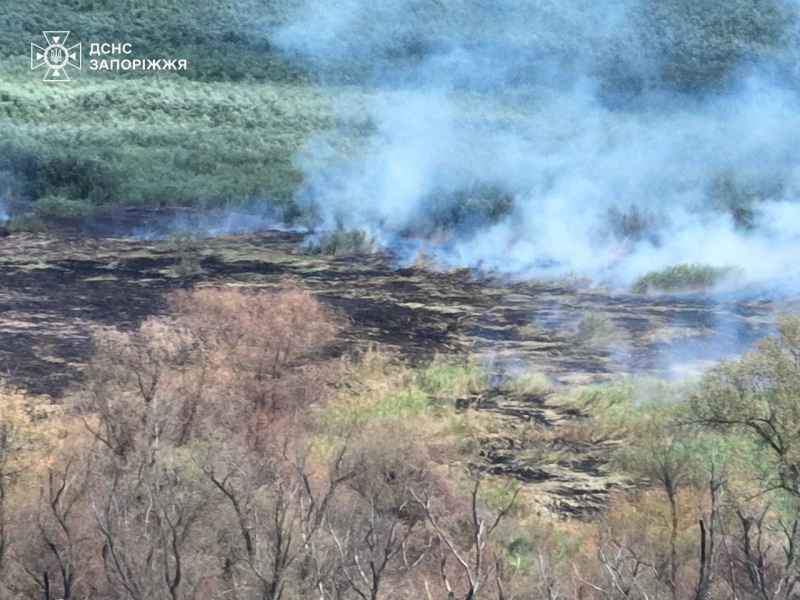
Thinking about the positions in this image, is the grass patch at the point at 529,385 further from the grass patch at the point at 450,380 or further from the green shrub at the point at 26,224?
the green shrub at the point at 26,224

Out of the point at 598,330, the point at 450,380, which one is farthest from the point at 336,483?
the point at 598,330

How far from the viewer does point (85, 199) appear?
54125 mm

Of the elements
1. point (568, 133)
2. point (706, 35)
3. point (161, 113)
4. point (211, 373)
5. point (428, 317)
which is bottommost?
point (211, 373)

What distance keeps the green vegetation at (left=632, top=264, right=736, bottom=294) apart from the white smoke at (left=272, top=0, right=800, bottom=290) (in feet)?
2.43

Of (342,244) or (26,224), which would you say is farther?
(26,224)

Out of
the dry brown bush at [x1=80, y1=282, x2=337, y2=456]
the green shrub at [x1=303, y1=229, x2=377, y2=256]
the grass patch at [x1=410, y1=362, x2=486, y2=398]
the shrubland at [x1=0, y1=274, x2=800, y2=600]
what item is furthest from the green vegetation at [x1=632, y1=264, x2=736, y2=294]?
the dry brown bush at [x1=80, y1=282, x2=337, y2=456]

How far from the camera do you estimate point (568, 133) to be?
5647cm

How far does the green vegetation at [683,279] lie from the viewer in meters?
38.5

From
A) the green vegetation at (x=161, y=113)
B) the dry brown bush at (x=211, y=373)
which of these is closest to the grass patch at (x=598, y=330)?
the dry brown bush at (x=211, y=373)

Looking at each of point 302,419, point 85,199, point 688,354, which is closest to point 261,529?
point 302,419

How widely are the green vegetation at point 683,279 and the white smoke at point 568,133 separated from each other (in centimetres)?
74

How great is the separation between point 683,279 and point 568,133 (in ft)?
63.2

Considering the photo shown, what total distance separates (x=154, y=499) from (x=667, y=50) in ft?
169

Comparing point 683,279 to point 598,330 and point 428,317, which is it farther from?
point 428,317
